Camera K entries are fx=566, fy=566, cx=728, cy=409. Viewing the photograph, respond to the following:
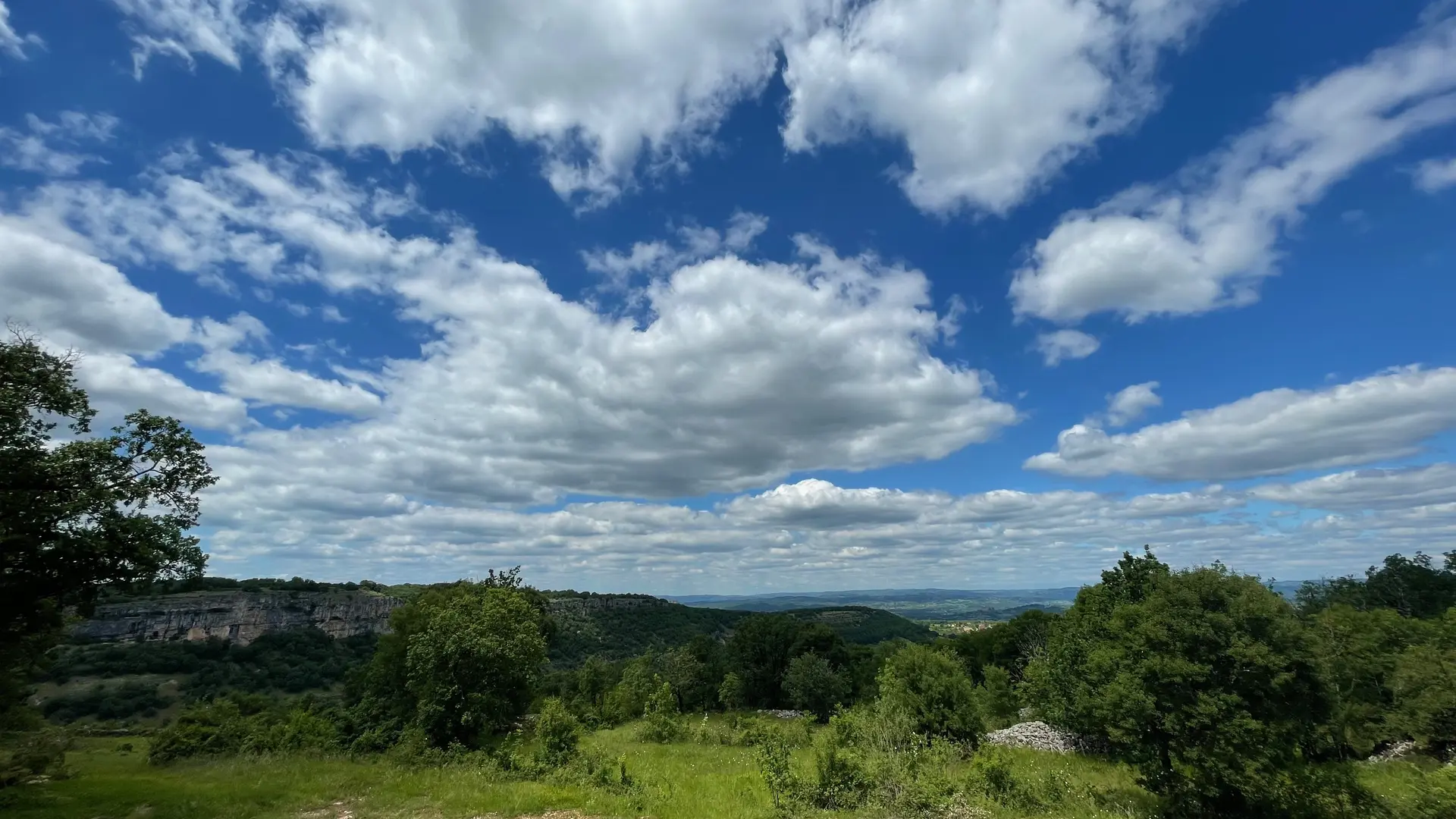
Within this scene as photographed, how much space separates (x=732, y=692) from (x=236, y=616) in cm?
A: 9285

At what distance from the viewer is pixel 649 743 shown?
34.2 metres

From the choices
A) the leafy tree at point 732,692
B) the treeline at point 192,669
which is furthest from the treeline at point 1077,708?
the treeline at point 192,669

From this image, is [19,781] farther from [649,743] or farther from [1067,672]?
[1067,672]

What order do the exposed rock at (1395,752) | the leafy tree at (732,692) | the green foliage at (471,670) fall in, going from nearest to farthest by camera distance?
the green foliage at (471,670) → the exposed rock at (1395,752) → the leafy tree at (732,692)

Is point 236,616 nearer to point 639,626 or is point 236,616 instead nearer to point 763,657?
point 639,626

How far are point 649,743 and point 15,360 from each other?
32.1m

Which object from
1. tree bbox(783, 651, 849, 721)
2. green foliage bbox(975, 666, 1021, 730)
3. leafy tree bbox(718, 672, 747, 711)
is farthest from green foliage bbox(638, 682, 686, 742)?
leafy tree bbox(718, 672, 747, 711)

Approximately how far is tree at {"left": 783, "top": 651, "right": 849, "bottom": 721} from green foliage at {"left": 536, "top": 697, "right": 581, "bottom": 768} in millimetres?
44293

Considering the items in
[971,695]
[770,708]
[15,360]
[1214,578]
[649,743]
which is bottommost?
[770,708]

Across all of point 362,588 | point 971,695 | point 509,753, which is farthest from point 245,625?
point 971,695

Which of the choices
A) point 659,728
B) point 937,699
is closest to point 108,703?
point 659,728

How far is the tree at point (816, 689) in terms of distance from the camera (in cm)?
6072

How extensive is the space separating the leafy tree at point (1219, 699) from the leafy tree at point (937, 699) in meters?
11.4

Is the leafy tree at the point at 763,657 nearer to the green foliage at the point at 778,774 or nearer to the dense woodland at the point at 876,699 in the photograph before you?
the dense woodland at the point at 876,699
